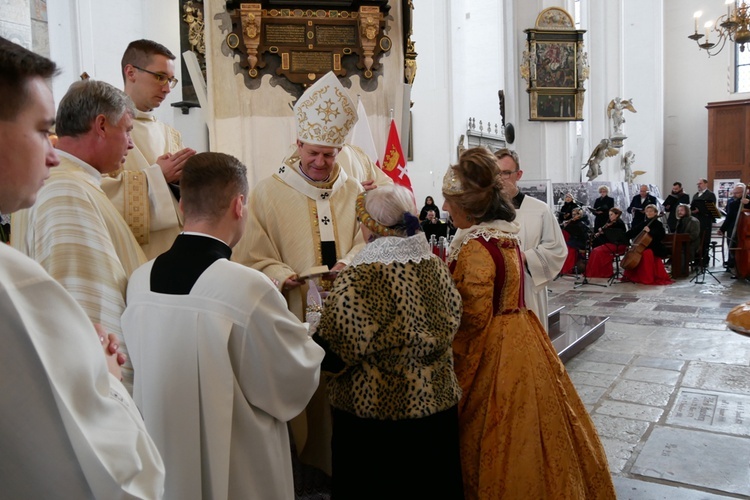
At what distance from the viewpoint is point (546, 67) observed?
12141 mm

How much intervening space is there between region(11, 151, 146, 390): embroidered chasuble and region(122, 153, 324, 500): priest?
13 cm

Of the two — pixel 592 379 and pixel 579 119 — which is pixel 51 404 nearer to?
pixel 592 379

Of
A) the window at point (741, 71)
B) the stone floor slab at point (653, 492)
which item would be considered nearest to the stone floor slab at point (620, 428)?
the stone floor slab at point (653, 492)

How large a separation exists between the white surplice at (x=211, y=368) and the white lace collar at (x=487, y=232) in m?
1.07

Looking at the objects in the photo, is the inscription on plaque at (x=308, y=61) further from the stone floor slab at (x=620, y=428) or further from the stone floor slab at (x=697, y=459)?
the stone floor slab at (x=697, y=459)

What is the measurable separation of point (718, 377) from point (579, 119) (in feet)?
28.1

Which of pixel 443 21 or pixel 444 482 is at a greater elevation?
pixel 443 21

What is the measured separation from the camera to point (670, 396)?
454 cm

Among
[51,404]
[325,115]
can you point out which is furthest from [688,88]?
[51,404]

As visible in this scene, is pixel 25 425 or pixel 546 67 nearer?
pixel 25 425

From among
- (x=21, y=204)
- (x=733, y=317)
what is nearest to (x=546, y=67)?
(x=733, y=317)

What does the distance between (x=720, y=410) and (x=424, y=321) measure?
317 centimetres

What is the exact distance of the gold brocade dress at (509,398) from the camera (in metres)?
2.40

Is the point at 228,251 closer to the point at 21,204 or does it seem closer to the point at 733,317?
the point at 21,204
